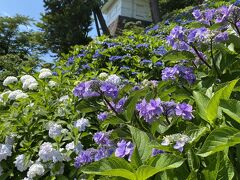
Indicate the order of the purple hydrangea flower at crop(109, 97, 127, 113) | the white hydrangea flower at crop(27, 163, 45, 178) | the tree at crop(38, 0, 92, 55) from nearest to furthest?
the purple hydrangea flower at crop(109, 97, 127, 113)
the white hydrangea flower at crop(27, 163, 45, 178)
the tree at crop(38, 0, 92, 55)

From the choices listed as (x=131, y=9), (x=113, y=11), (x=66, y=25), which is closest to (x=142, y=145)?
(x=66, y=25)

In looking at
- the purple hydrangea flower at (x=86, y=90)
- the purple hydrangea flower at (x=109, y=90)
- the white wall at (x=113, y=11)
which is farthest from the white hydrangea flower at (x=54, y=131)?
the white wall at (x=113, y=11)

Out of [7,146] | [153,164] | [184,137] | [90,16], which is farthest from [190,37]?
[90,16]

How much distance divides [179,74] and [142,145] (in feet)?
2.38

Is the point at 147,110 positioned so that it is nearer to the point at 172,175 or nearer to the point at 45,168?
the point at 172,175

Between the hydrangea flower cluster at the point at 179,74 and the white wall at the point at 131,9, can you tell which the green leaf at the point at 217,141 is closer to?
the hydrangea flower cluster at the point at 179,74

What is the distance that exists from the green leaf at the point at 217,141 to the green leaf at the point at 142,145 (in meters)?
0.19

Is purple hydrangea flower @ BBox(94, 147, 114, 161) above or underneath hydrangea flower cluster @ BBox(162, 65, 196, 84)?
underneath

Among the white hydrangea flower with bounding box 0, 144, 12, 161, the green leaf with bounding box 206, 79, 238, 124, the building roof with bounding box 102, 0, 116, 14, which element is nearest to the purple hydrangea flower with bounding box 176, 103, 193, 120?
the green leaf with bounding box 206, 79, 238, 124

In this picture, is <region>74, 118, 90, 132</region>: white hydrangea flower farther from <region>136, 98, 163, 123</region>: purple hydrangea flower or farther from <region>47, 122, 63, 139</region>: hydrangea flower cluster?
<region>136, 98, 163, 123</region>: purple hydrangea flower

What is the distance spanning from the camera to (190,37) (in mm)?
2100

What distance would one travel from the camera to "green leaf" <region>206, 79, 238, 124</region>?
59.1 inches

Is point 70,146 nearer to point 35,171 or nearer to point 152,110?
point 35,171

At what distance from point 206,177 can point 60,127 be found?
152 cm
